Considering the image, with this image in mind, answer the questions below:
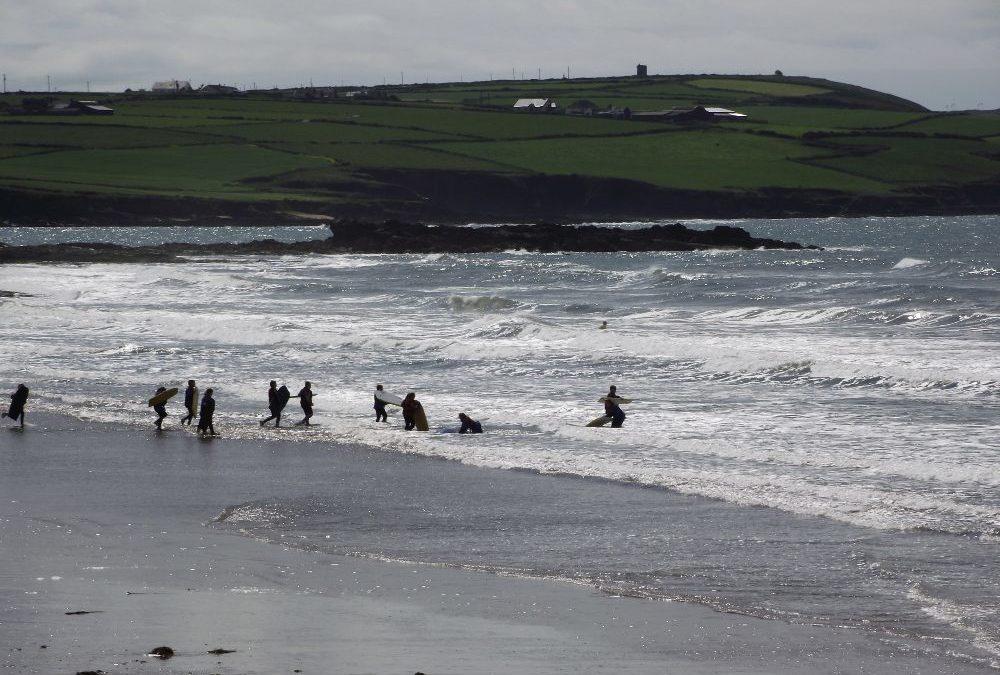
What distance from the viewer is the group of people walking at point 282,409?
84.1 feet

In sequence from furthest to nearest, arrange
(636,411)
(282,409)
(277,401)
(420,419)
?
(282,409) < (636,411) < (277,401) < (420,419)

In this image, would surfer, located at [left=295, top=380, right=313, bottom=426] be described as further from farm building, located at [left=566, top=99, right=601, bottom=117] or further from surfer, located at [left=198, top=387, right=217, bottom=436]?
farm building, located at [left=566, top=99, right=601, bottom=117]

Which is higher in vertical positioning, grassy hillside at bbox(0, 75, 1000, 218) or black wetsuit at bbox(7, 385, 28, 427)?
grassy hillside at bbox(0, 75, 1000, 218)

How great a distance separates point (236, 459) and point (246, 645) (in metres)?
11.6

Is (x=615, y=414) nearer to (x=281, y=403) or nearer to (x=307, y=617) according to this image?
(x=281, y=403)

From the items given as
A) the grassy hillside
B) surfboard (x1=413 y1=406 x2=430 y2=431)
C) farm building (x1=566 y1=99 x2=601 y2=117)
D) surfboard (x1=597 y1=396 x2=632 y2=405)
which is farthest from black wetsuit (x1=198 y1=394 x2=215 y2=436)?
farm building (x1=566 y1=99 x2=601 y2=117)

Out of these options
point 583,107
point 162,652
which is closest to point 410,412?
point 162,652

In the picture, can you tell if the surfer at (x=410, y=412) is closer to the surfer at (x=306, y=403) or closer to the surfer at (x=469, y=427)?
the surfer at (x=469, y=427)

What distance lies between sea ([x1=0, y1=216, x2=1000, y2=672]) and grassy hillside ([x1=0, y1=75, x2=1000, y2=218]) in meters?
60.3

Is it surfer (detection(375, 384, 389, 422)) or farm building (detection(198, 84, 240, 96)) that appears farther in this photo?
farm building (detection(198, 84, 240, 96))

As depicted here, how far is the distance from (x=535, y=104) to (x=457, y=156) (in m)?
36.5

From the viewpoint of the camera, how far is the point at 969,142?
480 feet

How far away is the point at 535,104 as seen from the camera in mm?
165875

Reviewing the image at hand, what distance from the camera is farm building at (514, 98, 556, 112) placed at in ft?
531
